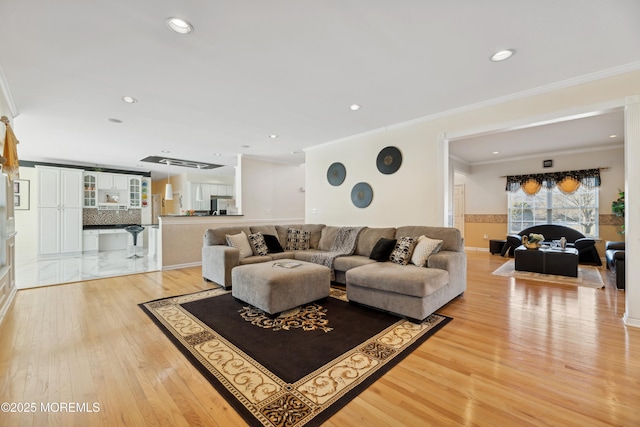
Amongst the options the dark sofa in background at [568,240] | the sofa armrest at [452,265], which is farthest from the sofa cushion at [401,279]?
the dark sofa in background at [568,240]

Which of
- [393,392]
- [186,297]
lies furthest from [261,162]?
[393,392]

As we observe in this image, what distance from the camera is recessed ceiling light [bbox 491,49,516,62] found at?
2410 mm

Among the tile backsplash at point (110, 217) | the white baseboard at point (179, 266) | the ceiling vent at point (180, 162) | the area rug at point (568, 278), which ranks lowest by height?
the white baseboard at point (179, 266)

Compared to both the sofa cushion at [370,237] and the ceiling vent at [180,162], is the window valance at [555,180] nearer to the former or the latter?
the sofa cushion at [370,237]

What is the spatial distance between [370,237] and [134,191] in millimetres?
7778

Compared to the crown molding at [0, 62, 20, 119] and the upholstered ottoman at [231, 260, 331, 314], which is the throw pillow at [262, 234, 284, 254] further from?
the crown molding at [0, 62, 20, 119]

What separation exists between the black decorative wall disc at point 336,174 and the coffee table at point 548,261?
3499 mm

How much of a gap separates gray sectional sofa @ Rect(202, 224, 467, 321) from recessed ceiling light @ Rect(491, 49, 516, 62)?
1977mm

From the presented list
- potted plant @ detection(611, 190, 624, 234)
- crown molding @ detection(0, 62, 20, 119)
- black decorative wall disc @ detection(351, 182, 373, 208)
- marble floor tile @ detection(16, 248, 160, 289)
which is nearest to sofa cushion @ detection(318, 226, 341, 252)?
black decorative wall disc @ detection(351, 182, 373, 208)

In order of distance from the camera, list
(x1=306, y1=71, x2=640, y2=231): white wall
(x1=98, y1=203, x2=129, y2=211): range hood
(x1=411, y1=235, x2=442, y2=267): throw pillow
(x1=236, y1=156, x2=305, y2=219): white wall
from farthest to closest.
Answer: (x1=98, y1=203, x2=129, y2=211): range hood, (x1=236, y1=156, x2=305, y2=219): white wall, (x1=411, y1=235, x2=442, y2=267): throw pillow, (x1=306, y1=71, x2=640, y2=231): white wall

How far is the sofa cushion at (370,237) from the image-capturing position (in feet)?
13.6

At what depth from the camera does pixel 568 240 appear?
632cm

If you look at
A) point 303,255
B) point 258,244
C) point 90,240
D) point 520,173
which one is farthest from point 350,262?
point 90,240

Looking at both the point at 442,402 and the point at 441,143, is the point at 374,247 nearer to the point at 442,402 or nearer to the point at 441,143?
the point at 441,143
